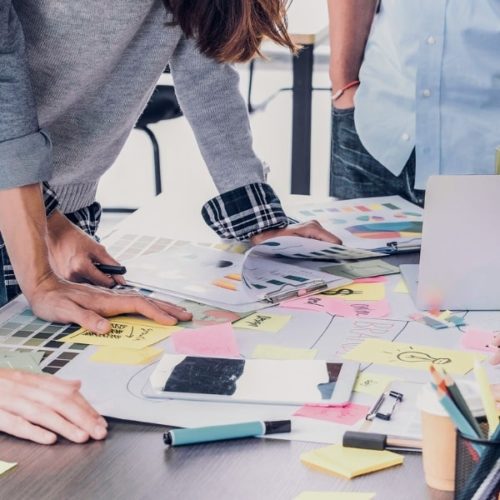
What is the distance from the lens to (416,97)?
196 centimetres

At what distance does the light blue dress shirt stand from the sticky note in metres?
1.05

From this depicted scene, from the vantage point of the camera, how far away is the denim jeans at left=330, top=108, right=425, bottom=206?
205 cm

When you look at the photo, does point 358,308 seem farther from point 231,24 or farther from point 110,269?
point 231,24

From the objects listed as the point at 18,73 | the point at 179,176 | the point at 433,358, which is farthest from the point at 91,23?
the point at 179,176

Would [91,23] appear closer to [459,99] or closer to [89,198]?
[89,198]

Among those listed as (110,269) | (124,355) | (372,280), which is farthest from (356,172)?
(124,355)

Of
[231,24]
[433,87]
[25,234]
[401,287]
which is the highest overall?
[231,24]

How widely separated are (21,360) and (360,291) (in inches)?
20.3

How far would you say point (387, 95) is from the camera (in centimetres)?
205

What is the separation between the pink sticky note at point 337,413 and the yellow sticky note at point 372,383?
4 centimetres

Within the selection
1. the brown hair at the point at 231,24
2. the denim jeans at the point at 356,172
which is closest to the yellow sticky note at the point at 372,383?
the brown hair at the point at 231,24

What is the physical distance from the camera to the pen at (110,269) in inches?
57.8

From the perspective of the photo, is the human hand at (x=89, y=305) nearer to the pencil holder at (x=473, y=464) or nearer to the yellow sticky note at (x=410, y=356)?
the yellow sticky note at (x=410, y=356)

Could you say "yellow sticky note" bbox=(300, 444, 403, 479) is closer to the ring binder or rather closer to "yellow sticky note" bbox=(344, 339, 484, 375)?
"yellow sticky note" bbox=(344, 339, 484, 375)
